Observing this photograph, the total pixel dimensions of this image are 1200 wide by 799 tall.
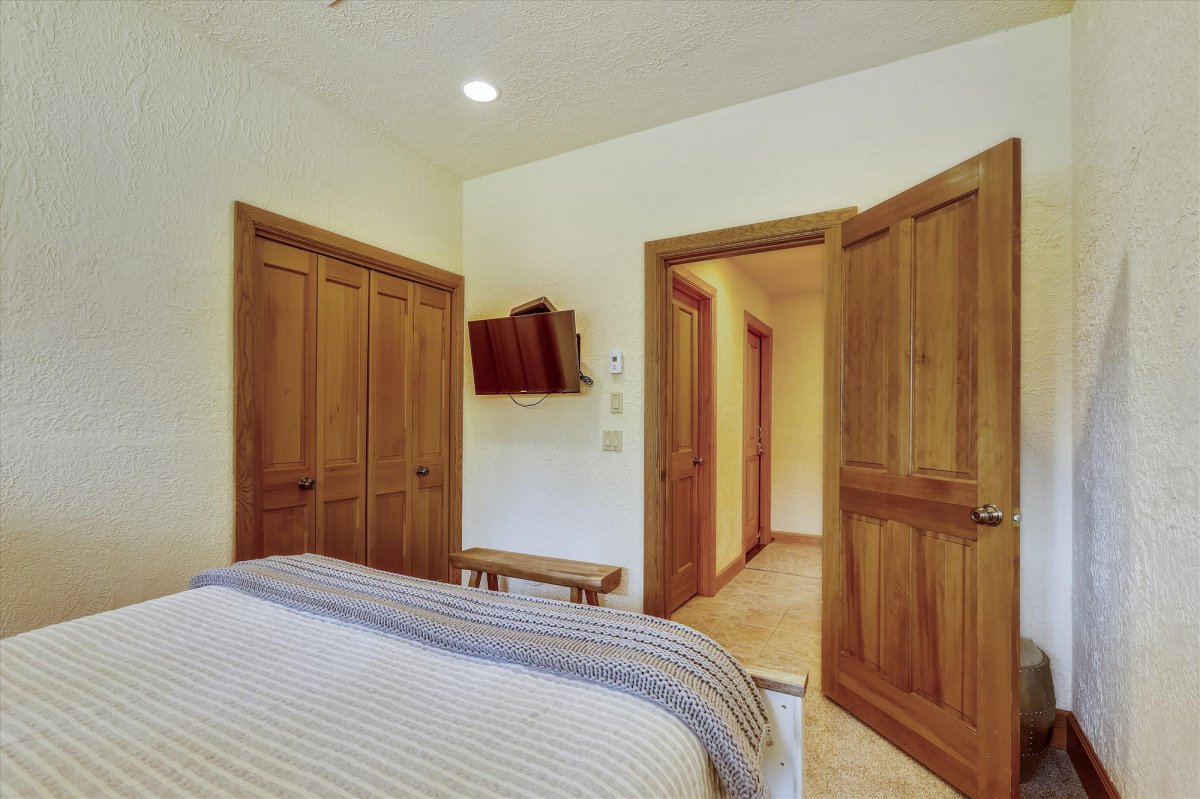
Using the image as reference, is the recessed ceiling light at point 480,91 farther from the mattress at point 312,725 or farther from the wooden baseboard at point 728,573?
the wooden baseboard at point 728,573

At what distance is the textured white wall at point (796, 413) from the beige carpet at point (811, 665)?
0.52 metres

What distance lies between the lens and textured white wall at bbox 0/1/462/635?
1614 mm

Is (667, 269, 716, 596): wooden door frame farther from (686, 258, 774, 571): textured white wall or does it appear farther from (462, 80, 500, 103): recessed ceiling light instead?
(462, 80, 500, 103): recessed ceiling light

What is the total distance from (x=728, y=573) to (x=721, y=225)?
259 centimetres

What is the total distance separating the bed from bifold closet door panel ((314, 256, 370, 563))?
1.25 m

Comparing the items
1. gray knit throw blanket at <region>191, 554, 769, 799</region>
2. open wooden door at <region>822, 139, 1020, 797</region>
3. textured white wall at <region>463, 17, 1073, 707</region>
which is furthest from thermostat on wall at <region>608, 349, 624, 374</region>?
gray knit throw blanket at <region>191, 554, 769, 799</region>

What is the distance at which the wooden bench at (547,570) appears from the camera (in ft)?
8.04

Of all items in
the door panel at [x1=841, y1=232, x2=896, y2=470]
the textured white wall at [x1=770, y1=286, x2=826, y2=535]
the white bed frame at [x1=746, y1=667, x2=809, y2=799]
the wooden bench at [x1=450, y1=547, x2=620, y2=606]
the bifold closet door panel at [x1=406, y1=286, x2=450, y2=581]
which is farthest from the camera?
the textured white wall at [x1=770, y1=286, x2=826, y2=535]

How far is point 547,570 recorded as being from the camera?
254 centimetres

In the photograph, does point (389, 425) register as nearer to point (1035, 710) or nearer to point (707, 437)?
point (707, 437)

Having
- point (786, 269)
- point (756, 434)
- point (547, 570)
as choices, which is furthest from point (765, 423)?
point (547, 570)

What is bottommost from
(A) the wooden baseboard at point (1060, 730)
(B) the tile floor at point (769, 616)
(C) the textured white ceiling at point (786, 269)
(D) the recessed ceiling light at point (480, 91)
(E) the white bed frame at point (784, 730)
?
(B) the tile floor at point (769, 616)

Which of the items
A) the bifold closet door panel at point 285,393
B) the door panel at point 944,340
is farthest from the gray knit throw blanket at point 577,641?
the door panel at point 944,340

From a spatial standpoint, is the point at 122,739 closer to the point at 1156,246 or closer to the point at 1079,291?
the point at 1156,246
